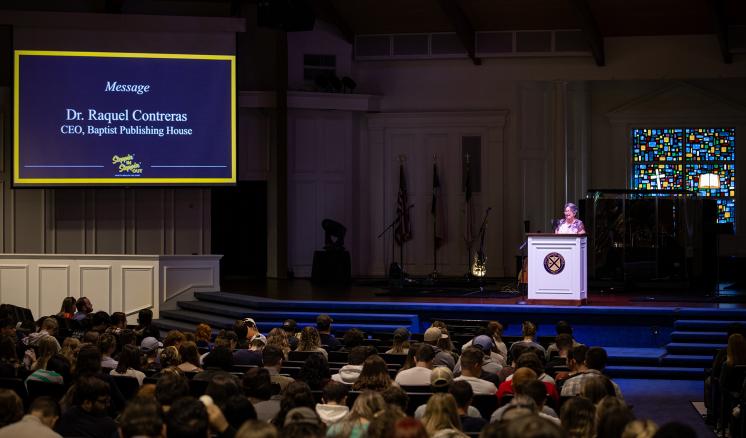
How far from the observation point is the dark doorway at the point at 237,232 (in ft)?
64.8

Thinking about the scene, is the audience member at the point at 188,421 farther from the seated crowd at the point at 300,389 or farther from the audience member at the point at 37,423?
the audience member at the point at 37,423

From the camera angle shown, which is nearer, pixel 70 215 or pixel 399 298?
pixel 399 298

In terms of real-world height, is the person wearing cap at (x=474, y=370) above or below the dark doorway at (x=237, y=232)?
below

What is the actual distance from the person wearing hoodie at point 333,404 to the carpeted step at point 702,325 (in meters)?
7.89

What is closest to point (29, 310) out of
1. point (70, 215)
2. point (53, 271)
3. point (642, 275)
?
point (53, 271)

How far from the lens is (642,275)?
16734 millimetres

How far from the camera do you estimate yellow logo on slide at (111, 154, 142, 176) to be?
55.0ft

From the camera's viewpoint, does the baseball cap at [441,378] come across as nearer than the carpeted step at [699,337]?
Yes

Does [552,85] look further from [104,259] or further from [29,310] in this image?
[29,310]

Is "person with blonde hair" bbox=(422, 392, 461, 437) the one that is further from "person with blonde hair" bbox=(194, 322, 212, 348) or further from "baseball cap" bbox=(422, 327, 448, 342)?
"person with blonde hair" bbox=(194, 322, 212, 348)

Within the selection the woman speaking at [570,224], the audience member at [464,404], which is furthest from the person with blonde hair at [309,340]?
the woman speaking at [570,224]

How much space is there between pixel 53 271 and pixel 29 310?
93 centimetres

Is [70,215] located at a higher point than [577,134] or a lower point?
lower

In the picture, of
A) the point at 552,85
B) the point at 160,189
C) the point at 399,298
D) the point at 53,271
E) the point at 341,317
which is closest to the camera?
the point at 341,317
